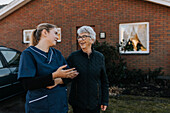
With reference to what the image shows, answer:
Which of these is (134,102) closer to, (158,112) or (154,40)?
(158,112)

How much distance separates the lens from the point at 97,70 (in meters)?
2.24

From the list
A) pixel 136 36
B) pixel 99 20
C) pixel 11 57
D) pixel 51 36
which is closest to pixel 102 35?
pixel 99 20

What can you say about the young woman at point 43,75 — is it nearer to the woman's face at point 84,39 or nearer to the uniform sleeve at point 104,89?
the woman's face at point 84,39

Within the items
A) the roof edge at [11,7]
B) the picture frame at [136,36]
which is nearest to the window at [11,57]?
the picture frame at [136,36]

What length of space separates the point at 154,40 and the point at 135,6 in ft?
6.57

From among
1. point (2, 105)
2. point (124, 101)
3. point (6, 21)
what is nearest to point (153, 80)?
point (124, 101)

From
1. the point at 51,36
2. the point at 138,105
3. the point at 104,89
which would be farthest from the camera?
the point at 138,105

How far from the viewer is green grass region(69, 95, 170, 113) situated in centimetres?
399

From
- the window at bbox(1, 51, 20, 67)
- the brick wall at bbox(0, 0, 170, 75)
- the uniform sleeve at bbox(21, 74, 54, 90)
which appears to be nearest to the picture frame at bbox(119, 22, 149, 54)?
the brick wall at bbox(0, 0, 170, 75)

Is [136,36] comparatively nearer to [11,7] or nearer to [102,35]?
[102,35]

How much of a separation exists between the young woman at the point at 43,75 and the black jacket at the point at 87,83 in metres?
0.31

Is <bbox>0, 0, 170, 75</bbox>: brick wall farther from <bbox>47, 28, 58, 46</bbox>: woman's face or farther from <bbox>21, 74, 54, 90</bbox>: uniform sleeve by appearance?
<bbox>21, 74, 54, 90</bbox>: uniform sleeve

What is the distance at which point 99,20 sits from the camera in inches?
333

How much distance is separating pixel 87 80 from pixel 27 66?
898 millimetres
